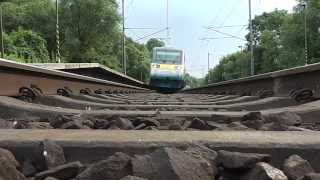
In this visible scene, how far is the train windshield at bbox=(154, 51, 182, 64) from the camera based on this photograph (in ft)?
109

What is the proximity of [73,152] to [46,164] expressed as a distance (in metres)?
0.15

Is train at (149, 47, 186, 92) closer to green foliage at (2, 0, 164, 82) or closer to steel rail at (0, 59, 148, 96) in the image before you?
steel rail at (0, 59, 148, 96)

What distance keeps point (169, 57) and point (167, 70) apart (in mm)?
1006

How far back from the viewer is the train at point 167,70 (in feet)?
105

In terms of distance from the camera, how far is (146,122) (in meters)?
3.73

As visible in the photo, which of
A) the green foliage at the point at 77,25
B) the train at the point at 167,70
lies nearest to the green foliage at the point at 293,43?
the green foliage at the point at 77,25

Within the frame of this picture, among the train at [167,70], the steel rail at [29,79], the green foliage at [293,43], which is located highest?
the green foliage at [293,43]

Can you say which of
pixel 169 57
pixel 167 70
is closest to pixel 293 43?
pixel 169 57

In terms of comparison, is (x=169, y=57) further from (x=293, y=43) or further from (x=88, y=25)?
(x=293, y=43)

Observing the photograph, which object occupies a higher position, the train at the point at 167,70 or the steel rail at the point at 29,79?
the train at the point at 167,70

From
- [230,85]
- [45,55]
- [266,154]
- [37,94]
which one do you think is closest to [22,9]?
[45,55]

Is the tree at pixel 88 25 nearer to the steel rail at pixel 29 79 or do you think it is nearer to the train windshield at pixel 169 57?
the train windshield at pixel 169 57

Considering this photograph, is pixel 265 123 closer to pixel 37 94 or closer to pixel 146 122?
pixel 146 122

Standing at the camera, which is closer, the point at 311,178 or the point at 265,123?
the point at 311,178
